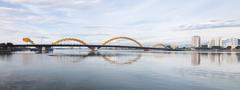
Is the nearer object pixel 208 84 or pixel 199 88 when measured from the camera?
pixel 199 88

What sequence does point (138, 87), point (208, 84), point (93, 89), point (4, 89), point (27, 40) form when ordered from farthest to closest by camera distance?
1. point (27, 40)
2. point (208, 84)
3. point (138, 87)
4. point (93, 89)
5. point (4, 89)

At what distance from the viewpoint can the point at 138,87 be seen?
15.4 meters

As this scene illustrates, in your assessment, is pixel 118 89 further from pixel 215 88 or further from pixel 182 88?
pixel 215 88

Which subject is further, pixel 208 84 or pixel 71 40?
pixel 71 40

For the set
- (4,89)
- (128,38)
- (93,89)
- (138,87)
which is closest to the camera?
(4,89)

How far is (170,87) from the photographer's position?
15.4 meters

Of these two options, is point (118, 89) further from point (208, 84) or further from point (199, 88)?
point (208, 84)

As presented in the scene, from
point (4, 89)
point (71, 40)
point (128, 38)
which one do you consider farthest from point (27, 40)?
point (4, 89)

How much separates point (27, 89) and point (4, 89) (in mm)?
1102

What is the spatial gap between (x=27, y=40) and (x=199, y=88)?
459ft

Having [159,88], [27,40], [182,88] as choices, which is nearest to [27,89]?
[159,88]

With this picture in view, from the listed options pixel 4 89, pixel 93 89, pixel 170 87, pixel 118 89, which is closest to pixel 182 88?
pixel 170 87

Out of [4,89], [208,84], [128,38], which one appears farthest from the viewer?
[128,38]

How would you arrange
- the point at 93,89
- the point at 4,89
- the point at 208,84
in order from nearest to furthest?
the point at 4,89
the point at 93,89
the point at 208,84
